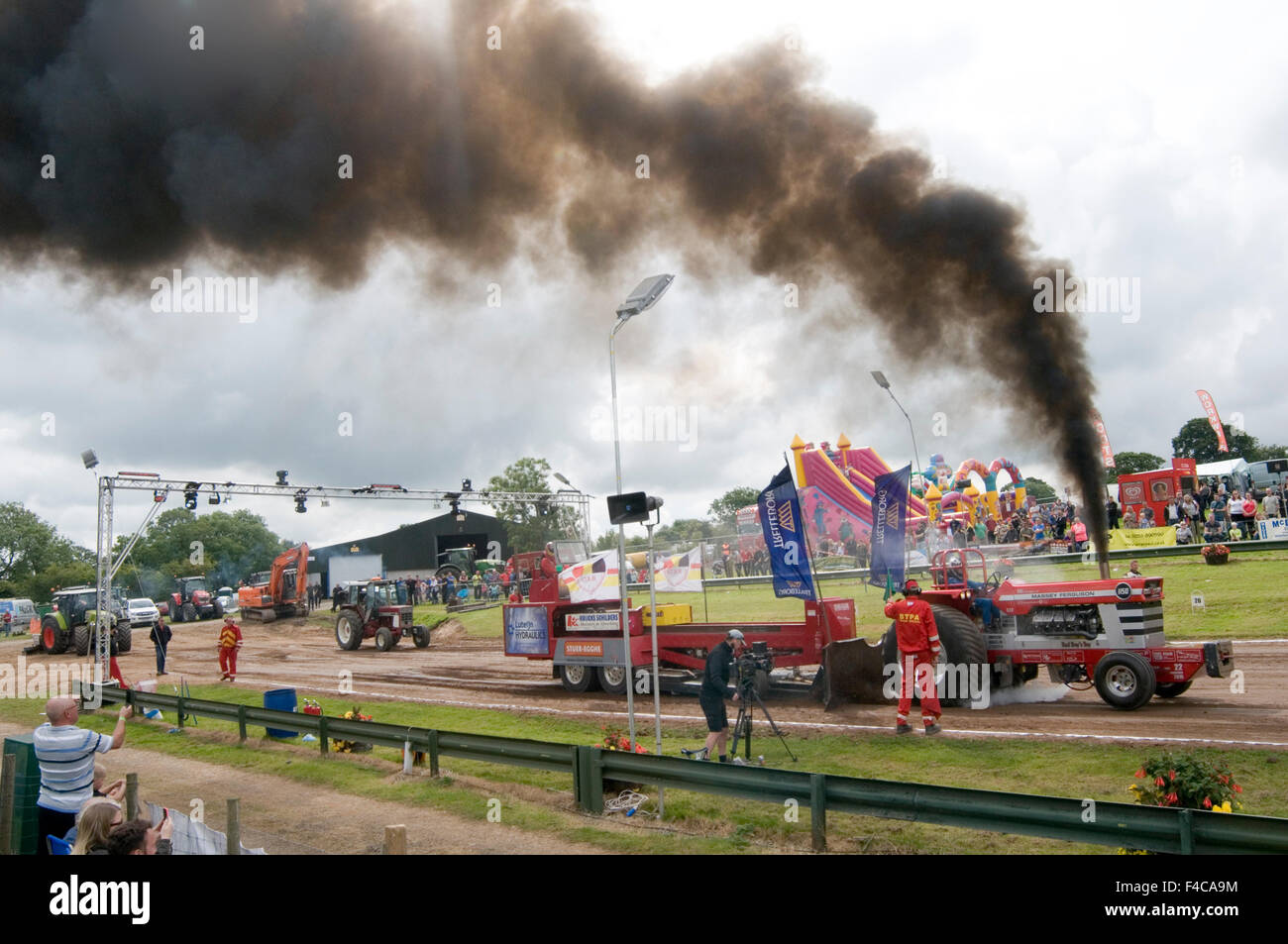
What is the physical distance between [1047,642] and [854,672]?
2.64m

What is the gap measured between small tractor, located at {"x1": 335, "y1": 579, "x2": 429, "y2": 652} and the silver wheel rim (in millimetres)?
20179

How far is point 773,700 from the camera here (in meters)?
13.8

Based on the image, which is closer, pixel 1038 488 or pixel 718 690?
pixel 718 690

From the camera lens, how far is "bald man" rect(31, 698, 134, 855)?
5.93 meters

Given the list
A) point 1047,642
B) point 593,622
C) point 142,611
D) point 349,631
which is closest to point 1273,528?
point 1047,642

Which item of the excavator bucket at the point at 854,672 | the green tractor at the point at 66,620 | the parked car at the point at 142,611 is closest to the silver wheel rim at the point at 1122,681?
the excavator bucket at the point at 854,672

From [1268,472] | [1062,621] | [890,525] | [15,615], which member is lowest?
[15,615]

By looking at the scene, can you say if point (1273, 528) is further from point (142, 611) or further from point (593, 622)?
point (142, 611)

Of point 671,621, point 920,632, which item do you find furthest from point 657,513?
point 671,621

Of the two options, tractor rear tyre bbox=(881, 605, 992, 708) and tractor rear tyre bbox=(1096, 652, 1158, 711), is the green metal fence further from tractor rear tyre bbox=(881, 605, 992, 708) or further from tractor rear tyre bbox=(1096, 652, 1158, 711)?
tractor rear tyre bbox=(1096, 652, 1158, 711)

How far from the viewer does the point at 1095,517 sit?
47.3 ft

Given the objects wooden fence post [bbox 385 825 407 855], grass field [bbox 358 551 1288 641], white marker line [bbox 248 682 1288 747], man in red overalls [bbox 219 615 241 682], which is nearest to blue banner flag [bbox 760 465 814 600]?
white marker line [bbox 248 682 1288 747]
